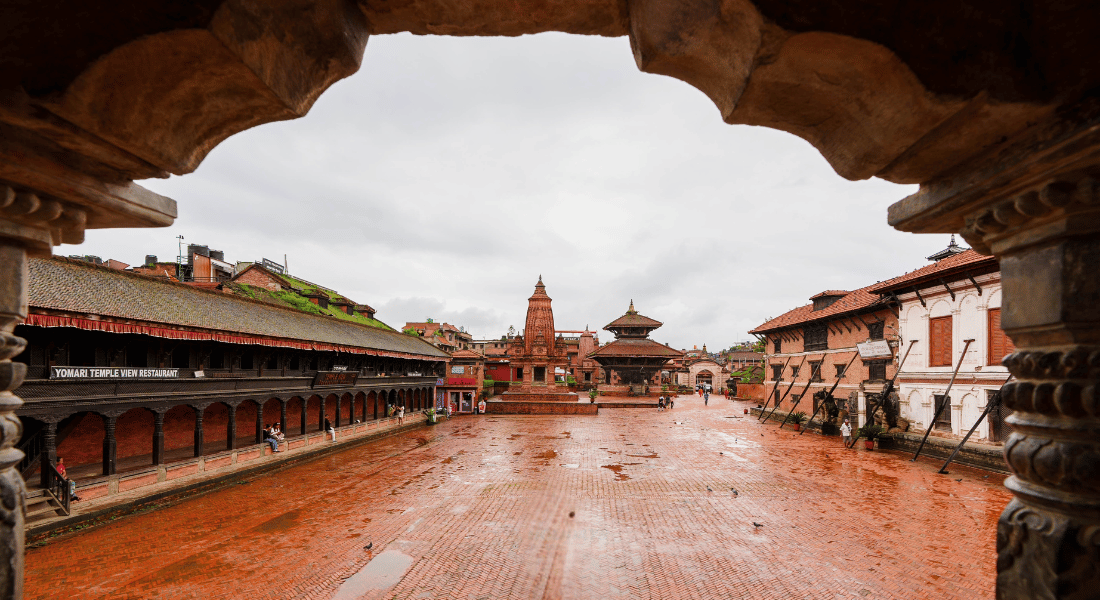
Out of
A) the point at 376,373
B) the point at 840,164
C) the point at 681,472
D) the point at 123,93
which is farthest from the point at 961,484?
the point at 376,373

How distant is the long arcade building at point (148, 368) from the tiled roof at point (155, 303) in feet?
0.18

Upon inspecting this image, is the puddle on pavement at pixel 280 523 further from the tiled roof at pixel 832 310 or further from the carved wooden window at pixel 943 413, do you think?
the tiled roof at pixel 832 310

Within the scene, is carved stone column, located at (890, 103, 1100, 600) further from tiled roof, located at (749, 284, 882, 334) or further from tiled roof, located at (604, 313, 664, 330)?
tiled roof, located at (604, 313, 664, 330)

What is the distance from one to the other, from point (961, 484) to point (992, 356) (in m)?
5.83

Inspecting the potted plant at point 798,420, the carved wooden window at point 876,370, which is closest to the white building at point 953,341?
the carved wooden window at point 876,370

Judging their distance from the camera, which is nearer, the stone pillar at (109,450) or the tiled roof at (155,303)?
the tiled roof at (155,303)

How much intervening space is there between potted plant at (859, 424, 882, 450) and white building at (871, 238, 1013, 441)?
54.2 inches

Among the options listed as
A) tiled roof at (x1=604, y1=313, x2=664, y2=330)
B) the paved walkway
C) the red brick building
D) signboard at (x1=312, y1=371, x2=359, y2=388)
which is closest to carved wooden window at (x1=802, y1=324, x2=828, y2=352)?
the red brick building

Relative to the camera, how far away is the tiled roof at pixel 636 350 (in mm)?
48719

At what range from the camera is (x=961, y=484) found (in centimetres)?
1489

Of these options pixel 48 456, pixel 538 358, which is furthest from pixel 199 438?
pixel 538 358

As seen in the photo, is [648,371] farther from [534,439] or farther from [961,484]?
[961,484]

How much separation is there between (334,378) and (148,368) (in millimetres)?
9181

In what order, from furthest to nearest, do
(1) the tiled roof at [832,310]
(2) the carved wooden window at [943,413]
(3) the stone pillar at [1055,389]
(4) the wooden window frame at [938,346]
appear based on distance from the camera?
(1) the tiled roof at [832,310]
(4) the wooden window frame at [938,346]
(2) the carved wooden window at [943,413]
(3) the stone pillar at [1055,389]
